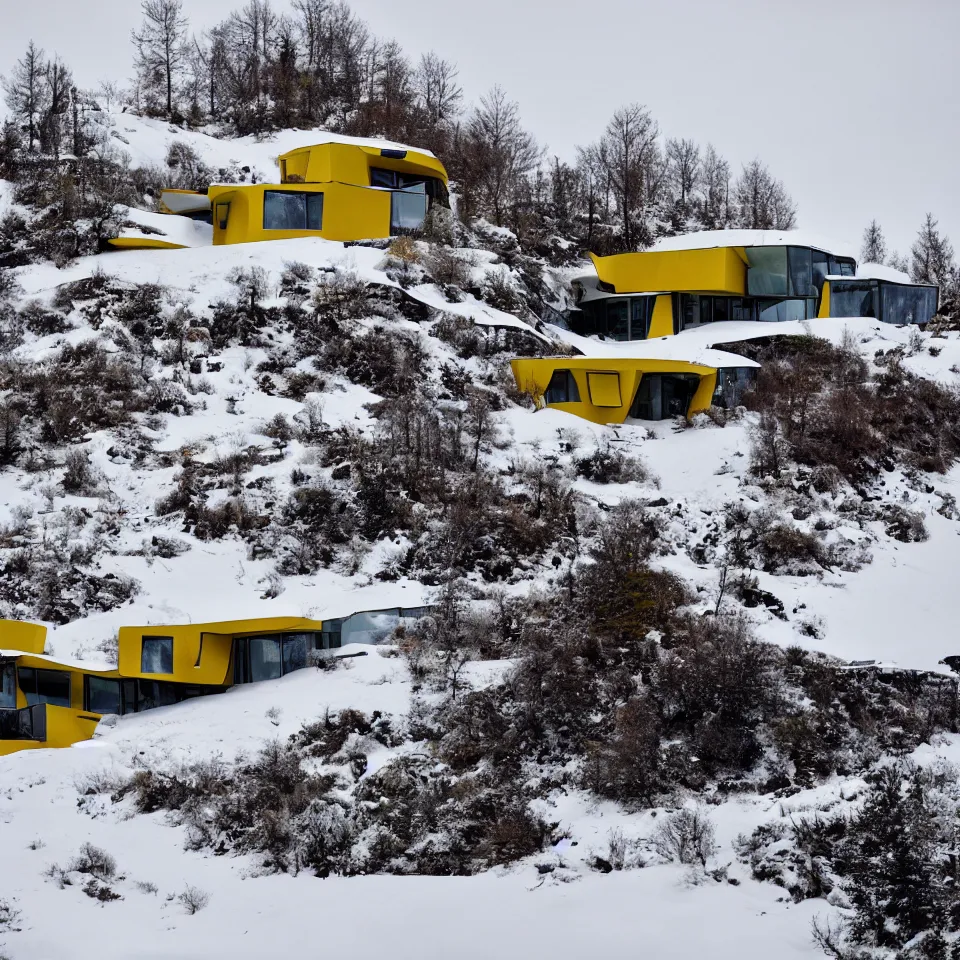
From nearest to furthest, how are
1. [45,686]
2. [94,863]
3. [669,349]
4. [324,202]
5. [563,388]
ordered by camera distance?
[94,863] < [45,686] < [563,388] < [669,349] < [324,202]

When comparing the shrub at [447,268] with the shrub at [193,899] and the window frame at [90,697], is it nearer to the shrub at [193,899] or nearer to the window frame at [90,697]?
the window frame at [90,697]

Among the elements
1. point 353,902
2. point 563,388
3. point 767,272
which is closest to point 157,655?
point 353,902

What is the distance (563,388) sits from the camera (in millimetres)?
36531

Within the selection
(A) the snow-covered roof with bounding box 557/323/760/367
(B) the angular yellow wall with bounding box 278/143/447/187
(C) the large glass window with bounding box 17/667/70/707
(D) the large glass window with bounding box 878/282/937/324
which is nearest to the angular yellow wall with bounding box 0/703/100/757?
(C) the large glass window with bounding box 17/667/70/707

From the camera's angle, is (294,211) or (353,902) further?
(294,211)

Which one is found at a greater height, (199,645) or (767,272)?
(767,272)

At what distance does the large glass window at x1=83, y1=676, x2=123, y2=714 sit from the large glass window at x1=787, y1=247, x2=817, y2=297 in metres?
28.6

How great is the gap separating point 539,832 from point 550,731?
9.51ft

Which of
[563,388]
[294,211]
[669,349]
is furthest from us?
[294,211]

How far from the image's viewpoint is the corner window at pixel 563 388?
36.4 meters

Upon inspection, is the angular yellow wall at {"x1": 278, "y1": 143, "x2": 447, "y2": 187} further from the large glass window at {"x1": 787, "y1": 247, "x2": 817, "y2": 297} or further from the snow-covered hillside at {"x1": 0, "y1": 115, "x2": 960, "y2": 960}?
the large glass window at {"x1": 787, "y1": 247, "x2": 817, "y2": 297}

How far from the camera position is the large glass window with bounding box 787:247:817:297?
43.0 meters

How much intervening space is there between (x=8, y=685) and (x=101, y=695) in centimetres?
194

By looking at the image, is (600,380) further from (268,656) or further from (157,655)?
(157,655)
